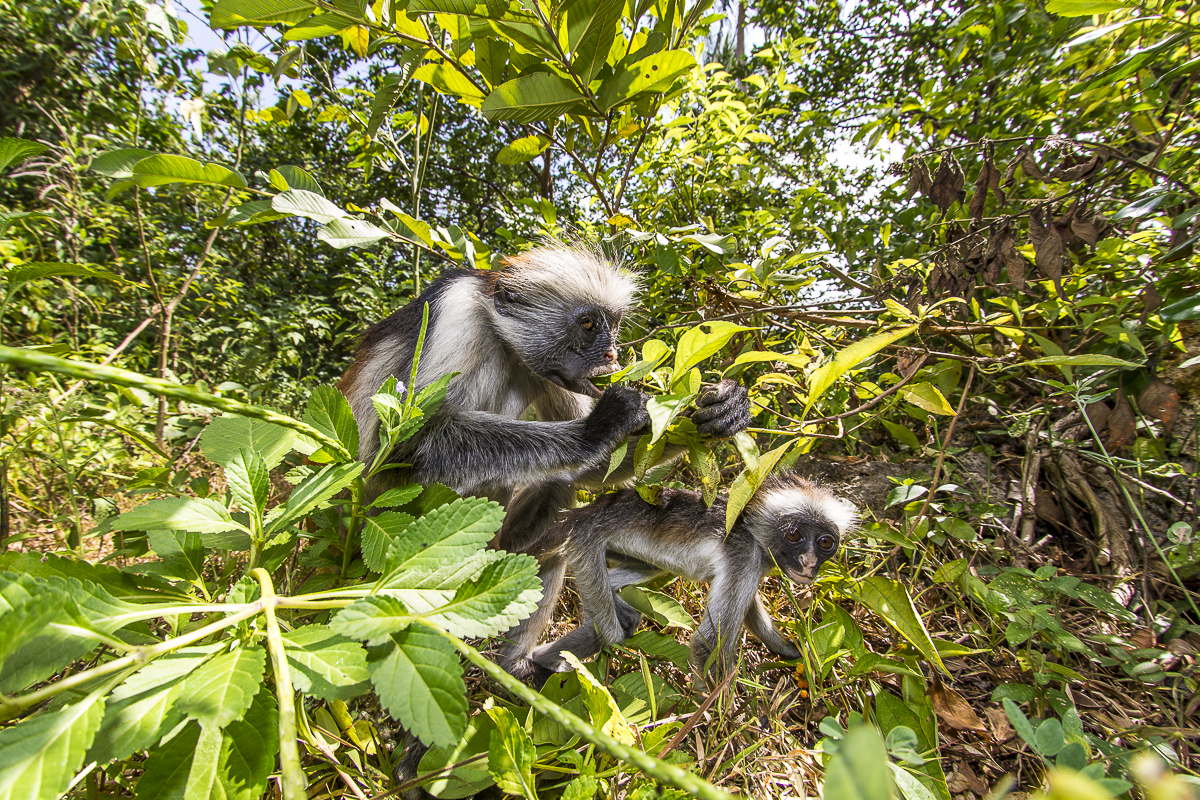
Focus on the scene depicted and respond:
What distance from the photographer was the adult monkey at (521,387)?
1962mm

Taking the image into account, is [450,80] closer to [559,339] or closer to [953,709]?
[559,339]

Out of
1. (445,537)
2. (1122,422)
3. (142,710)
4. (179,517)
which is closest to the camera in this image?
(142,710)

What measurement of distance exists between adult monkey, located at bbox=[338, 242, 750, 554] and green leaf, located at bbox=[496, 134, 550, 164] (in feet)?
2.05

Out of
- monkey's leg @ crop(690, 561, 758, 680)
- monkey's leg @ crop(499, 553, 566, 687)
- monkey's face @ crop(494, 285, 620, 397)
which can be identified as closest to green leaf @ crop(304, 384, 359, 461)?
monkey's leg @ crop(499, 553, 566, 687)

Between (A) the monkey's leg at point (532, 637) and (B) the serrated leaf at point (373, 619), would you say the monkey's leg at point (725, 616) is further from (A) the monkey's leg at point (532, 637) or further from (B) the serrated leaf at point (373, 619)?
(B) the serrated leaf at point (373, 619)

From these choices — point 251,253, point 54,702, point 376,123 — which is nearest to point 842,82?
point 376,123

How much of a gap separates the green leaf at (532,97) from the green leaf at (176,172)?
713 millimetres

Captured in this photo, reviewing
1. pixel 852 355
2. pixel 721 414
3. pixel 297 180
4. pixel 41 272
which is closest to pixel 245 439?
pixel 41 272

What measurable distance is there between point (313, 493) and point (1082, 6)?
230 centimetres

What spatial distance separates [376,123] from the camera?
1896 millimetres

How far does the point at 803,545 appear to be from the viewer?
218 centimetres

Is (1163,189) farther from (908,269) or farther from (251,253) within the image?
(251,253)

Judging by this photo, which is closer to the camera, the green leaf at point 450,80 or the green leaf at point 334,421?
the green leaf at point 334,421

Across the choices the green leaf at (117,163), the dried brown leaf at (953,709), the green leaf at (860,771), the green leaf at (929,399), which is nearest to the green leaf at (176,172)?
the green leaf at (117,163)
